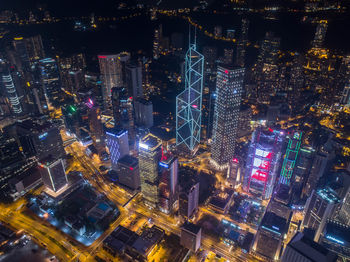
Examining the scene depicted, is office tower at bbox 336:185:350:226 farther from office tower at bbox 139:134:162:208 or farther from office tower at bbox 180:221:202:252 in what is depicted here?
office tower at bbox 139:134:162:208

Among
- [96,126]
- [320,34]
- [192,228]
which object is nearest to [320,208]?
[192,228]

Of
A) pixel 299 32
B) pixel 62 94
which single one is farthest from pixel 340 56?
pixel 62 94

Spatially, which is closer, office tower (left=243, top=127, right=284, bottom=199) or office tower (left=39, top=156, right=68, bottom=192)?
office tower (left=243, top=127, right=284, bottom=199)

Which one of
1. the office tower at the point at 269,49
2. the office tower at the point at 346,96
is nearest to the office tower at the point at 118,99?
the office tower at the point at 269,49

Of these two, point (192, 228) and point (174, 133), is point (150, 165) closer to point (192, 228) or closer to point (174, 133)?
point (192, 228)

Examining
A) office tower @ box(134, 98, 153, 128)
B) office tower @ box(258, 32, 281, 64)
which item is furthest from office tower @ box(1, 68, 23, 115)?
office tower @ box(258, 32, 281, 64)

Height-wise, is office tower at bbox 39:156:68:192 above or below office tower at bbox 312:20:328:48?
below

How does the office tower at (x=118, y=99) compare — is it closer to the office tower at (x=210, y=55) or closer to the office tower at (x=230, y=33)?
the office tower at (x=210, y=55)
